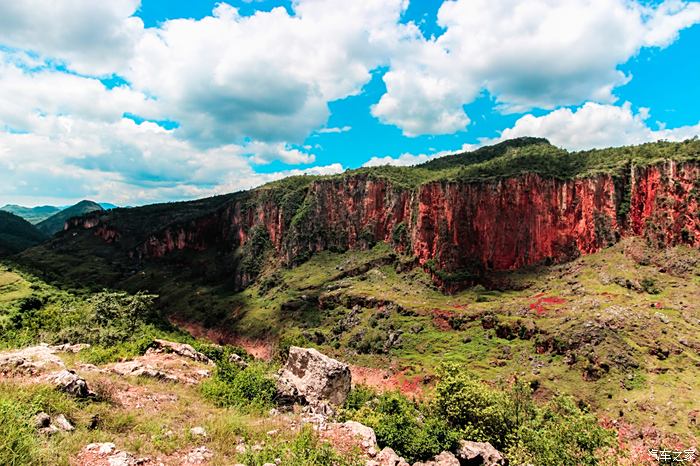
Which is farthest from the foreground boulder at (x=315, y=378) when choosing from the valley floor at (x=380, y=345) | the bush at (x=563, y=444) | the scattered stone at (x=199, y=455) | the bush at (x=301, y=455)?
the bush at (x=563, y=444)

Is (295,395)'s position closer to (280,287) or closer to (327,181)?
(280,287)

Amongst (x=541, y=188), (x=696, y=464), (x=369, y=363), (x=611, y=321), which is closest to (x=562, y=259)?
(x=541, y=188)

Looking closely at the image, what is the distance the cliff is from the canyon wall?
0.18 metres

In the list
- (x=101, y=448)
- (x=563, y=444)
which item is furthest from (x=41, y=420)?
(x=563, y=444)

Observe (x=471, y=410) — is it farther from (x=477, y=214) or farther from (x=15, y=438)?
(x=477, y=214)

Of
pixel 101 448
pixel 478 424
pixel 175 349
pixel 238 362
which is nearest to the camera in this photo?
pixel 101 448

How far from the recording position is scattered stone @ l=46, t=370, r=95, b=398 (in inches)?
497

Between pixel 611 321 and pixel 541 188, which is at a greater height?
pixel 541 188

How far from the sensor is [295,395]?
20250 mm

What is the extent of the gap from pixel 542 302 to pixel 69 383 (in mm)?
59060

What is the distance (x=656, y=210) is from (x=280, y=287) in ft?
244

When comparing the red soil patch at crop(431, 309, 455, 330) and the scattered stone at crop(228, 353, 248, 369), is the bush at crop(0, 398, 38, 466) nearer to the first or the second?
the scattered stone at crop(228, 353, 248, 369)

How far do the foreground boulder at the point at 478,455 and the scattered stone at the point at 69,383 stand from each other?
1475 cm

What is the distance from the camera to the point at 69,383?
42.0 feet
